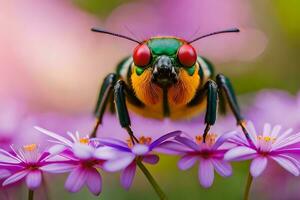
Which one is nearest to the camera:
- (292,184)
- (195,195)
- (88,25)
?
(292,184)

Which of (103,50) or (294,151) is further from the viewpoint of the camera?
(103,50)

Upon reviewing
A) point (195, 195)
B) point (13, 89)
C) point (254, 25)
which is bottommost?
point (195, 195)

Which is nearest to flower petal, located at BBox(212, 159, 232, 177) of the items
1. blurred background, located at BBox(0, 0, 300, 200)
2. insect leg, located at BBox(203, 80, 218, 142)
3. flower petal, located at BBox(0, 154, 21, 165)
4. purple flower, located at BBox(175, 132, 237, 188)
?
purple flower, located at BBox(175, 132, 237, 188)

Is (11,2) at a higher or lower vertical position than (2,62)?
higher

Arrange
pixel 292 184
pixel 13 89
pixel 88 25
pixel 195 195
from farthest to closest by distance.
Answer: pixel 88 25
pixel 13 89
pixel 195 195
pixel 292 184

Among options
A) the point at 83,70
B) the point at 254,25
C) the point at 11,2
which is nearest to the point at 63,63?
the point at 83,70

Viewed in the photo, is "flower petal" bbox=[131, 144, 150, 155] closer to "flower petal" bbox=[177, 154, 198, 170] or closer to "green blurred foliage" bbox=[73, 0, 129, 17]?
"flower petal" bbox=[177, 154, 198, 170]

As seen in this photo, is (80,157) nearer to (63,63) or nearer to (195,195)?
(195,195)
